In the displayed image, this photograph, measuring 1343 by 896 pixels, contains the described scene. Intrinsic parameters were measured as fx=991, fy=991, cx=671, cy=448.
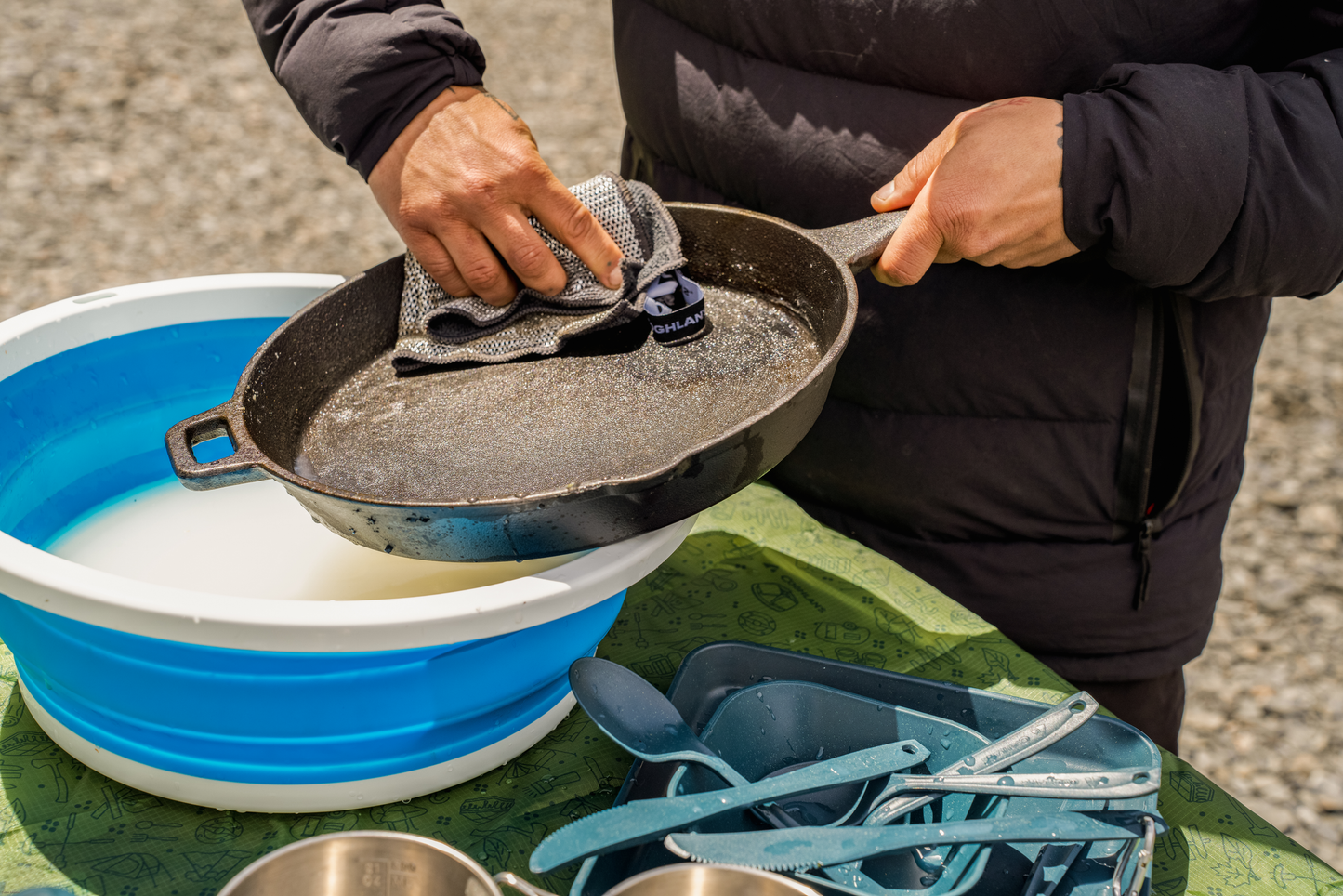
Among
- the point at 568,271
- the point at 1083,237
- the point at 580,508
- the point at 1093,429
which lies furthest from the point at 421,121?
the point at 1093,429

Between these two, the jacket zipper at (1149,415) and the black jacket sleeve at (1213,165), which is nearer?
the black jacket sleeve at (1213,165)

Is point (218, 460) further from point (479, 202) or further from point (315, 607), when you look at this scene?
point (479, 202)

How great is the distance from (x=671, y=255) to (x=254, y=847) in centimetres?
56

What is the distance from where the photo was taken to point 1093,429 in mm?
957

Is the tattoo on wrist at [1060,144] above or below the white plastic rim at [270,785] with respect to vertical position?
above

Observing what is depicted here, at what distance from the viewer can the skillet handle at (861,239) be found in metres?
0.79

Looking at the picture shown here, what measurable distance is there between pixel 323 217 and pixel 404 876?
3.17 metres

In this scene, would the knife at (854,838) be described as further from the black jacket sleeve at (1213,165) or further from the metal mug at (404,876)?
the black jacket sleeve at (1213,165)

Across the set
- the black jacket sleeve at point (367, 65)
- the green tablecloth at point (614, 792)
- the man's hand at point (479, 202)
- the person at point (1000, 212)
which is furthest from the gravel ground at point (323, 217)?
the black jacket sleeve at point (367, 65)

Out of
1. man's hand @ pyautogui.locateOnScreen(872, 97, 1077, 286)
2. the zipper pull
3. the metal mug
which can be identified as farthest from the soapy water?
the zipper pull

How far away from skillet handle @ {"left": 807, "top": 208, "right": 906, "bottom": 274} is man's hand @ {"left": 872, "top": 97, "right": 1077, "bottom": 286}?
1 cm

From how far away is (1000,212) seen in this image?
76 centimetres

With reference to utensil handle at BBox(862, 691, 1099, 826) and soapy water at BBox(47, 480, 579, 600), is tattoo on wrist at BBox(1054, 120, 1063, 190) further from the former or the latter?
soapy water at BBox(47, 480, 579, 600)

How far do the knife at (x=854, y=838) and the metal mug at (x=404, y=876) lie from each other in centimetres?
3
